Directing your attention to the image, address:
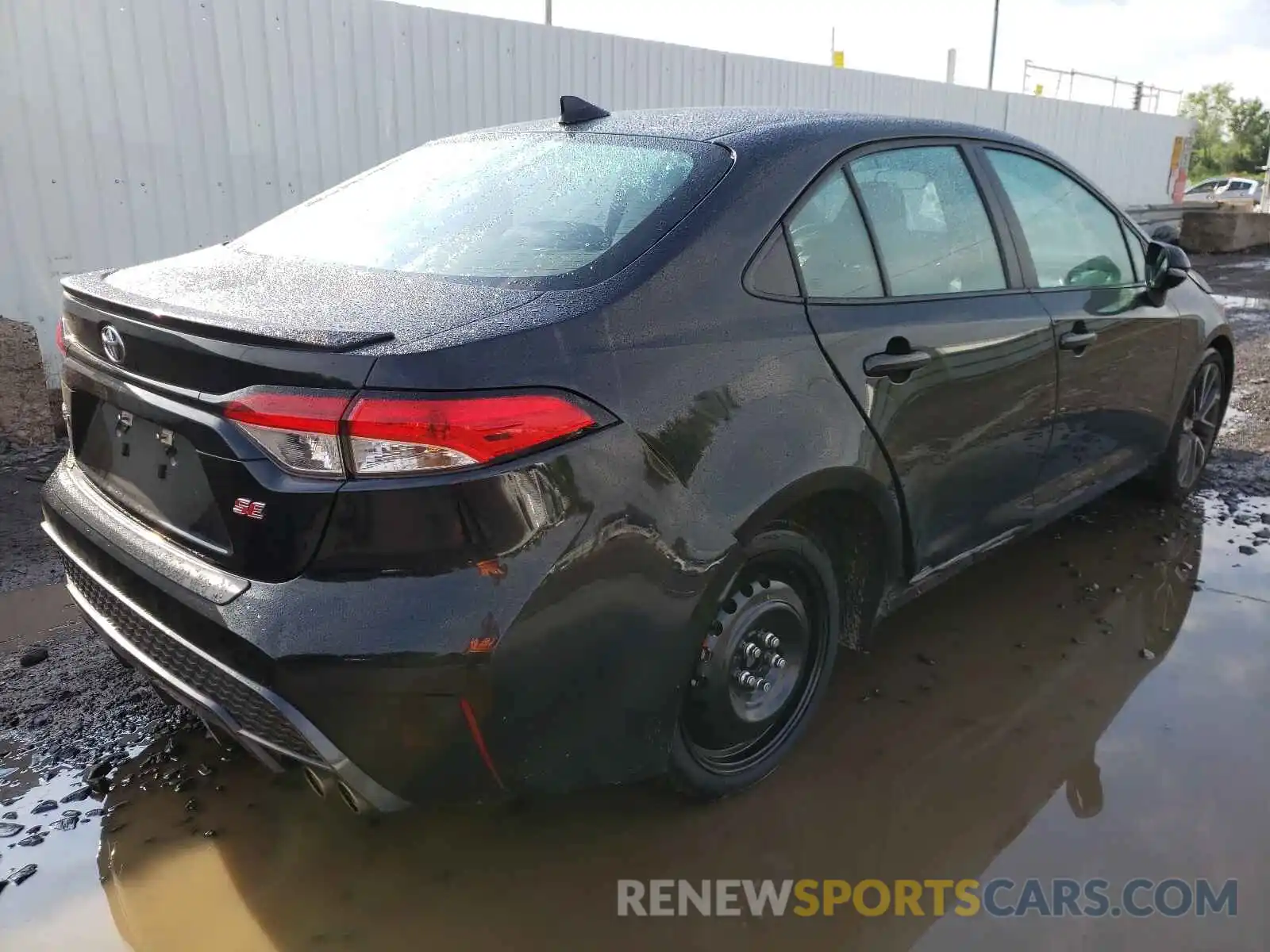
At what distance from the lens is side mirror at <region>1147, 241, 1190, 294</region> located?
12.6 feet

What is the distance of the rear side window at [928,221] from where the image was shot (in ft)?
8.96

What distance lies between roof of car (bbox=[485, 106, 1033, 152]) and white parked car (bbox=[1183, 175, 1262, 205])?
33.9m

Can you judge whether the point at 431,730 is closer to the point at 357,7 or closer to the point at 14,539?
the point at 14,539

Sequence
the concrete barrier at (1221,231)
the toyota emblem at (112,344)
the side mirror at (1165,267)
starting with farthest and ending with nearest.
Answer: the concrete barrier at (1221,231) < the side mirror at (1165,267) < the toyota emblem at (112,344)

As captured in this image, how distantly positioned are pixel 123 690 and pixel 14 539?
1663 millimetres

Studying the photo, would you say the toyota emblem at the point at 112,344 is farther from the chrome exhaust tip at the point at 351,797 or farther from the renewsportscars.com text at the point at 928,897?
the renewsportscars.com text at the point at 928,897

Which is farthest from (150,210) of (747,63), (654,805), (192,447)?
(747,63)

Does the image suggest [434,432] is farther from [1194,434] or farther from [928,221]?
[1194,434]

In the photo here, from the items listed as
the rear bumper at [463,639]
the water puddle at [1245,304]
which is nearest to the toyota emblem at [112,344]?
the rear bumper at [463,639]

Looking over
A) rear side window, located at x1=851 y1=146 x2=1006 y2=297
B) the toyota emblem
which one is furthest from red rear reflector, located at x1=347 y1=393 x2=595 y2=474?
rear side window, located at x1=851 y1=146 x2=1006 y2=297

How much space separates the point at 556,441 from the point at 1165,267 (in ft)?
10.1

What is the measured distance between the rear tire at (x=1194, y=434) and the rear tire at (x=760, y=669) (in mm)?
2614

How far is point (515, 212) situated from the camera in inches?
98.0

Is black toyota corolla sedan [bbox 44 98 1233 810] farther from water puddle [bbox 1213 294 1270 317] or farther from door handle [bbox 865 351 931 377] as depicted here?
Result: water puddle [bbox 1213 294 1270 317]
